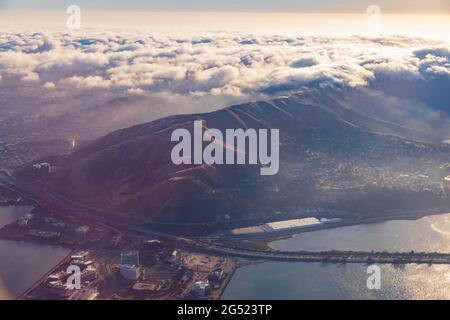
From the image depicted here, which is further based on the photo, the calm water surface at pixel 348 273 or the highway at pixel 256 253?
the highway at pixel 256 253

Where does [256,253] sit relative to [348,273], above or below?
above

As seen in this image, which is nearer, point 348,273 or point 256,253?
point 348,273

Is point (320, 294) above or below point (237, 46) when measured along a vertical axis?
below

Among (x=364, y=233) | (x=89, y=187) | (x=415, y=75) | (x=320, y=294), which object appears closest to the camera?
(x=320, y=294)

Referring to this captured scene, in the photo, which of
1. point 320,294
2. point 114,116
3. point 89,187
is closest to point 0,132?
point 114,116

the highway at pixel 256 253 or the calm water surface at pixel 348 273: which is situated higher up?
the highway at pixel 256 253

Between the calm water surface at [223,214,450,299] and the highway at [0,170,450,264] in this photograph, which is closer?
the calm water surface at [223,214,450,299]

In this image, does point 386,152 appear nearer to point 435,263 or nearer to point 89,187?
point 435,263

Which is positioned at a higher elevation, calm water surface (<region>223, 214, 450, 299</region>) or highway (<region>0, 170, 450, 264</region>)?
highway (<region>0, 170, 450, 264</region>)

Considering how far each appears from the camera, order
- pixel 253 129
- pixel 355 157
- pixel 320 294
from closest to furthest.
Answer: pixel 320 294 < pixel 355 157 < pixel 253 129

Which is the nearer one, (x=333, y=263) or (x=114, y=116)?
(x=333, y=263)

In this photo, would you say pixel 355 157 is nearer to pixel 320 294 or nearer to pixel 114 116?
pixel 320 294
